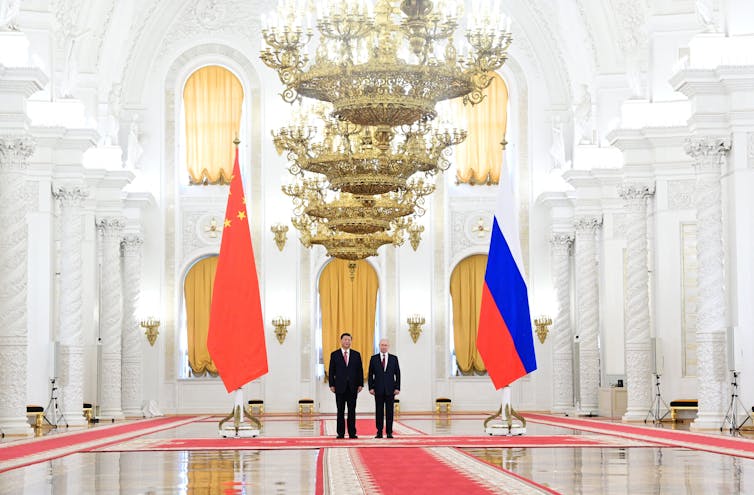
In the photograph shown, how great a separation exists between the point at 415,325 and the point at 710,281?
1123 cm

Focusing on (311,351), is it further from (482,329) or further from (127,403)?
(482,329)

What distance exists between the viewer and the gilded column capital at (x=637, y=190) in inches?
841

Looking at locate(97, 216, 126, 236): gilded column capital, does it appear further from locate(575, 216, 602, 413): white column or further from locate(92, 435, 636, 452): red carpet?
locate(92, 435, 636, 452): red carpet

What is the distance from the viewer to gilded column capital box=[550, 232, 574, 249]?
27203 millimetres

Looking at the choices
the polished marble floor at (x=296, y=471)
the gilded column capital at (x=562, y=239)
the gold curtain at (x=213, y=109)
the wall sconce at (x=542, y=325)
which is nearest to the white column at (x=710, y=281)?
the polished marble floor at (x=296, y=471)

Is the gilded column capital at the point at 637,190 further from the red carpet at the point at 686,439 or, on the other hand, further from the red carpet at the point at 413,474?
the red carpet at the point at 413,474

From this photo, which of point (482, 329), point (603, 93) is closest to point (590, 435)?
point (482, 329)

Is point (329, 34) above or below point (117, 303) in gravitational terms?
above

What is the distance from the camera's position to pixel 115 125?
84.0ft

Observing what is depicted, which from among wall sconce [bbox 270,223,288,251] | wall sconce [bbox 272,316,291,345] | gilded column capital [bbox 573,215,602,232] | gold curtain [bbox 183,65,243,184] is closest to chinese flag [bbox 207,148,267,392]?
wall sconce [bbox 270,223,288,251]

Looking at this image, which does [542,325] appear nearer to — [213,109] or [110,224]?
[213,109]

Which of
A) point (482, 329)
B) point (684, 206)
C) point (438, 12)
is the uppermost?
point (438, 12)

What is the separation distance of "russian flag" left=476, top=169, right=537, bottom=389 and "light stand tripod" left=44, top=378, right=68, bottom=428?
25.8 feet

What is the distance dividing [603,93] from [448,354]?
6969 millimetres
